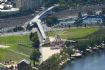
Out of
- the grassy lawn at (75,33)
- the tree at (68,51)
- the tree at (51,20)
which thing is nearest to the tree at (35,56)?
the tree at (68,51)

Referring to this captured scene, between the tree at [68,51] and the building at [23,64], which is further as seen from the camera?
the tree at [68,51]

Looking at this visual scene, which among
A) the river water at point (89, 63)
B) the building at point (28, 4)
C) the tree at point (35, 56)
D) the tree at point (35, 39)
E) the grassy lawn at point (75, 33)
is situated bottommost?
the building at point (28, 4)

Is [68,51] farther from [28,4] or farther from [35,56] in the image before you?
[28,4]

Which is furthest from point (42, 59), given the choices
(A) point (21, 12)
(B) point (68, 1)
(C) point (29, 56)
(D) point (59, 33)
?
(B) point (68, 1)

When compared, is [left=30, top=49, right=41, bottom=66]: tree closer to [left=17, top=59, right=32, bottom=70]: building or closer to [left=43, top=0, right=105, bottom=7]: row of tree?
[left=17, top=59, right=32, bottom=70]: building

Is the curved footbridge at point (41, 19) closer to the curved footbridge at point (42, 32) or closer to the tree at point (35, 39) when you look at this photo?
the curved footbridge at point (42, 32)
